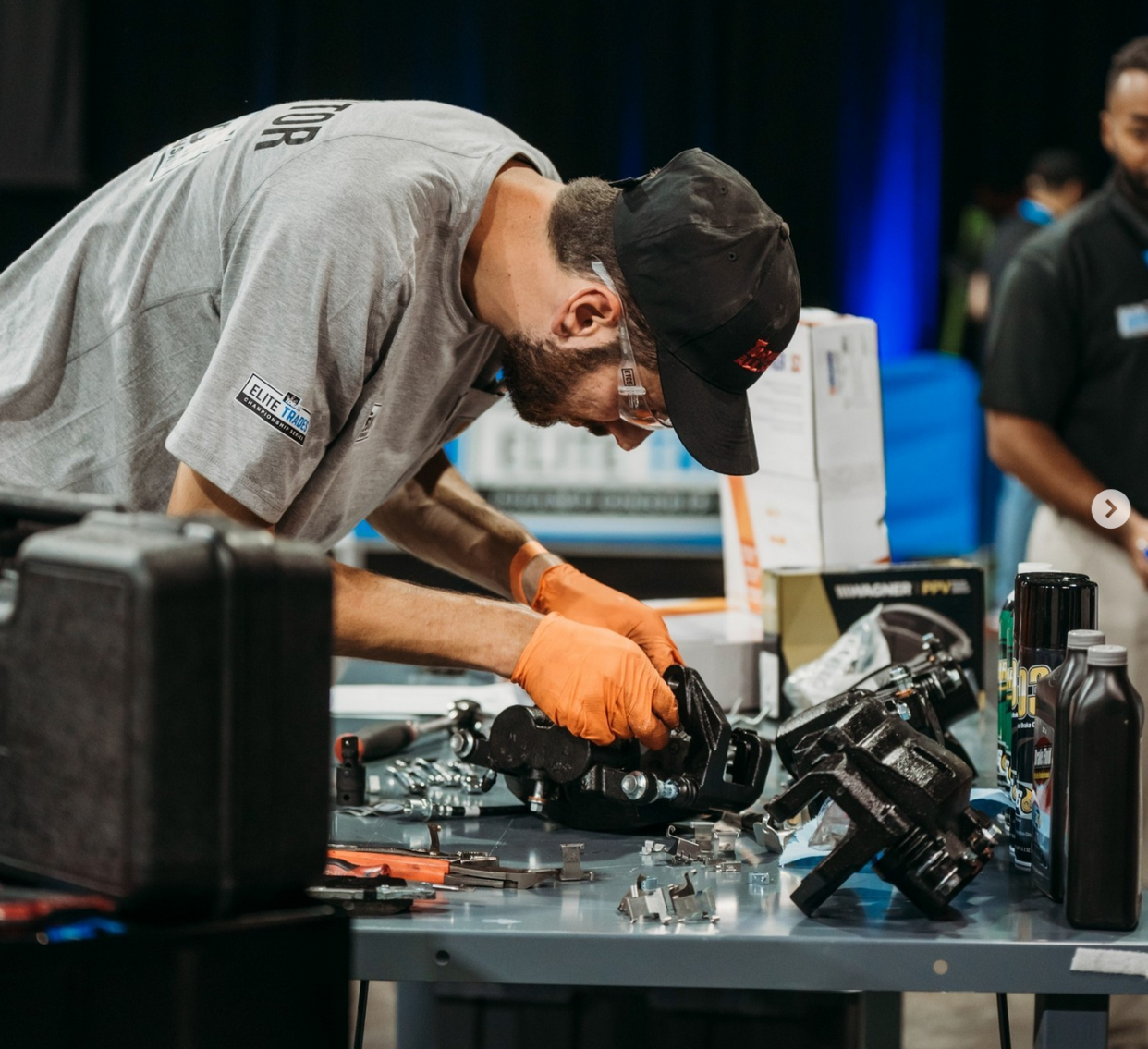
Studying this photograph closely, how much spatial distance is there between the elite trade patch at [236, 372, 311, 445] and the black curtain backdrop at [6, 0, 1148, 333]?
5.38m

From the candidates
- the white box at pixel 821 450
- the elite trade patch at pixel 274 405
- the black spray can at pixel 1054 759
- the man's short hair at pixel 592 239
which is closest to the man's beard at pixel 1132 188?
the white box at pixel 821 450

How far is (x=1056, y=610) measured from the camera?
54.2 inches

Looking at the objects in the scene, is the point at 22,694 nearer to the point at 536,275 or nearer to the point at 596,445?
the point at 536,275

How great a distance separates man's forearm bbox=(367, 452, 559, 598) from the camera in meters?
2.09

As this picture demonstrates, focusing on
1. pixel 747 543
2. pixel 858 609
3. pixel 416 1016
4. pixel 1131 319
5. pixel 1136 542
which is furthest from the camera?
pixel 1131 319

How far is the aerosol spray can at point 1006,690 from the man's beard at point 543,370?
51cm

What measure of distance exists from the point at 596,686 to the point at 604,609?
0.38m

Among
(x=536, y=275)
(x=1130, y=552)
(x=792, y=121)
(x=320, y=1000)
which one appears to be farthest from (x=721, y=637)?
(x=792, y=121)

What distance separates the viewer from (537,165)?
5.65 feet

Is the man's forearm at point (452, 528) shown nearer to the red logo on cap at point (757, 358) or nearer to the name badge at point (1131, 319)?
the red logo on cap at point (757, 358)

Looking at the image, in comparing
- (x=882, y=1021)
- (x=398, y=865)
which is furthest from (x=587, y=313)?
(x=882, y=1021)

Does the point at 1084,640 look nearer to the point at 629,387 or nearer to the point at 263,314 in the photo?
the point at 629,387

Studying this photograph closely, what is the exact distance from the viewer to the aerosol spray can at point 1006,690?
4.69 feet

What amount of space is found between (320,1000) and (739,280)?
912mm
